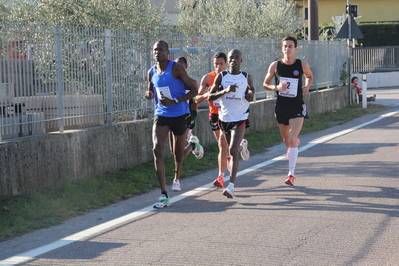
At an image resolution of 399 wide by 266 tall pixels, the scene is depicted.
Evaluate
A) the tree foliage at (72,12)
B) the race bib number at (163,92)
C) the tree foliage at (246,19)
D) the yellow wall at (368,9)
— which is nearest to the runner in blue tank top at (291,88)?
the race bib number at (163,92)

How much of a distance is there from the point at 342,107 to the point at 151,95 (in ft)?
48.5

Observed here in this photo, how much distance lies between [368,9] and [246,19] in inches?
1282

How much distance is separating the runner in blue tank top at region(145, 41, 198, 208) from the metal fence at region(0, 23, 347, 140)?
1.47 metres

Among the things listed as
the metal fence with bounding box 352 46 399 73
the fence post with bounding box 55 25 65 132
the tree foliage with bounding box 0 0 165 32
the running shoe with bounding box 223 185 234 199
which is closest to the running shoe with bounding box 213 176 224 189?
the running shoe with bounding box 223 185 234 199

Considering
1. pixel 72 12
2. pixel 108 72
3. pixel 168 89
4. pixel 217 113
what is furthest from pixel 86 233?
pixel 72 12

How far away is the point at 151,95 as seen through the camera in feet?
25.6

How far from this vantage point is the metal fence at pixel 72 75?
7633 mm

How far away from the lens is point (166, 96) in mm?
7562

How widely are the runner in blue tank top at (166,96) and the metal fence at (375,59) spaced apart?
89.7ft

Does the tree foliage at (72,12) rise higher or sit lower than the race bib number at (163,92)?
higher

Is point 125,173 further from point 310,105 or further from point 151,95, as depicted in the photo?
point 310,105

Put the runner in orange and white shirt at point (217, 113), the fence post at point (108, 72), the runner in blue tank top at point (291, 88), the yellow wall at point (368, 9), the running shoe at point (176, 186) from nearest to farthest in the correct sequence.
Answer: the running shoe at point (176, 186) → the runner in orange and white shirt at point (217, 113) → the runner in blue tank top at point (291, 88) → the fence post at point (108, 72) → the yellow wall at point (368, 9)

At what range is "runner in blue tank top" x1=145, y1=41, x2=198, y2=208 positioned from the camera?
24.5 ft

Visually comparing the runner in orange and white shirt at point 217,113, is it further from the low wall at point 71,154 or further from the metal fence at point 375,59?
the metal fence at point 375,59
